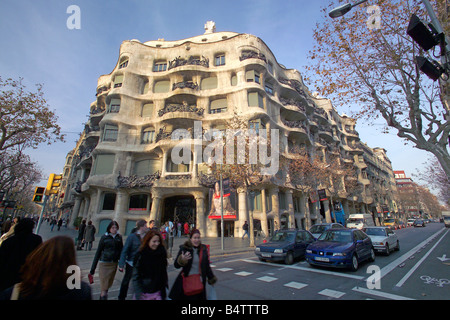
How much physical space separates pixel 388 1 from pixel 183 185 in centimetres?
1958

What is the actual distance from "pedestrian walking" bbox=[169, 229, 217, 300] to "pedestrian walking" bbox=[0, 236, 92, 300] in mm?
1441

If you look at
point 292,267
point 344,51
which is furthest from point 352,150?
point 292,267

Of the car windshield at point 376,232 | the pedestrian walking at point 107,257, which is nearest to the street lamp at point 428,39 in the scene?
the pedestrian walking at point 107,257

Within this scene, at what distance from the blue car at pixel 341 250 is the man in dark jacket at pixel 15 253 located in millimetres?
8742

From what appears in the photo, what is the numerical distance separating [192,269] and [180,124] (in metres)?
22.6

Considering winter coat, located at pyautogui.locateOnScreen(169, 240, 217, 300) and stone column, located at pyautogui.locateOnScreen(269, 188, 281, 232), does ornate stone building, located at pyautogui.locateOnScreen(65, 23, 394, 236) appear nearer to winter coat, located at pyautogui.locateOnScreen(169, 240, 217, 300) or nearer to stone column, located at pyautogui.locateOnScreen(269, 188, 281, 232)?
stone column, located at pyautogui.locateOnScreen(269, 188, 281, 232)

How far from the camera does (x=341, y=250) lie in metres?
8.00

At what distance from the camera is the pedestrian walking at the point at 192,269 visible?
334cm

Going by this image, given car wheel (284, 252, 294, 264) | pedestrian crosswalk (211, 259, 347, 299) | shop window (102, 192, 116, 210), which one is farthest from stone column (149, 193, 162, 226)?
car wheel (284, 252, 294, 264)

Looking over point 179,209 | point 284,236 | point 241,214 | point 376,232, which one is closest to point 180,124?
point 179,209

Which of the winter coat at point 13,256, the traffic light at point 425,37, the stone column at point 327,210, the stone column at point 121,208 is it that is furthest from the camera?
the stone column at point 327,210

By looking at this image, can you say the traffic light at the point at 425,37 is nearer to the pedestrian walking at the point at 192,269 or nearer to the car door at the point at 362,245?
the car door at the point at 362,245

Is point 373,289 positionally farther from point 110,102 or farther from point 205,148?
point 110,102

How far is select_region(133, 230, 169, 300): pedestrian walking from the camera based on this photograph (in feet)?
10.9
